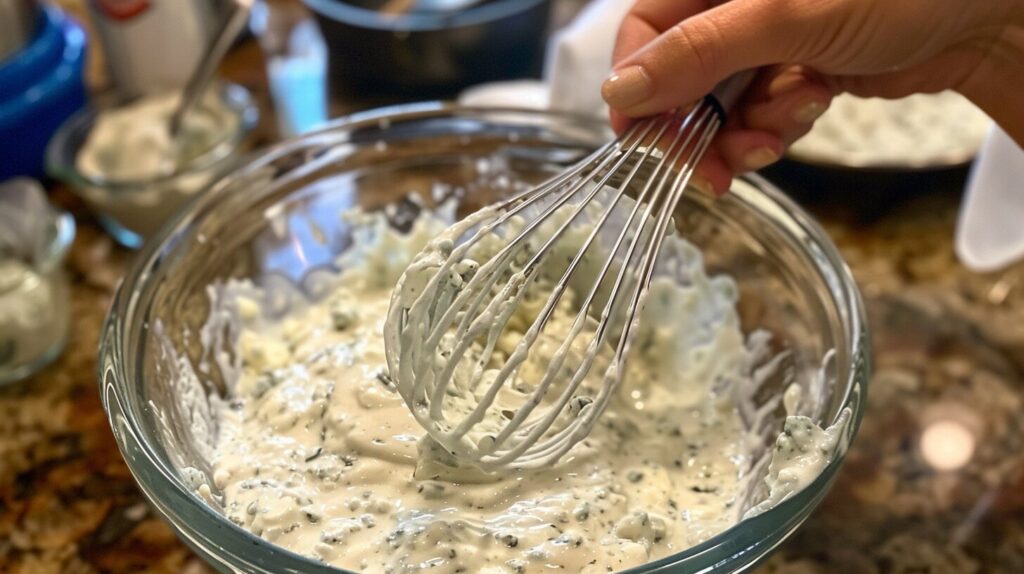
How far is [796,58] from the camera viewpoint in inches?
29.3

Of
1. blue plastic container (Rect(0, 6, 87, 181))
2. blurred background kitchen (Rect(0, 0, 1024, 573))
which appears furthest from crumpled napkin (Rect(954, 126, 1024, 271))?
blue plastic container (Rect(0, 6, 87, 181))

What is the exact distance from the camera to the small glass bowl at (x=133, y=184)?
115 cm

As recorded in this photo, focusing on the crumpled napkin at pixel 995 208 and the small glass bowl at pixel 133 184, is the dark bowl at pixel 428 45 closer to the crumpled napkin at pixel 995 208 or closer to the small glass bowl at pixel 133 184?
the small glass bowl at pixel 133 184

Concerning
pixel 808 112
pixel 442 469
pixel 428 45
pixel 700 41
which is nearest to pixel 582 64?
pixel 428 45

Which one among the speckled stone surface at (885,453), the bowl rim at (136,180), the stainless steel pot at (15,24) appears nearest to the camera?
the speckled stone surface at (885,453)

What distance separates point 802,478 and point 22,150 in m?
1.12

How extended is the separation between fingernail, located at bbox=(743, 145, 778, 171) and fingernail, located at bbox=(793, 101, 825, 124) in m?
0.04

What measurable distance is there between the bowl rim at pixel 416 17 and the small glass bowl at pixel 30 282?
461 mm

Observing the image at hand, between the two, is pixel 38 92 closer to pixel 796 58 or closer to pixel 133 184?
pixel 133 184

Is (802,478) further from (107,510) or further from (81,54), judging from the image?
(81,54)

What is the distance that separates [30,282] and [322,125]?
349 mm

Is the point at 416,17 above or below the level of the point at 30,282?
above

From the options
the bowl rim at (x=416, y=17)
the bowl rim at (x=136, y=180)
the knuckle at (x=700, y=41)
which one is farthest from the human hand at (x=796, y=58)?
the bowl rim at (x=136, y=180)

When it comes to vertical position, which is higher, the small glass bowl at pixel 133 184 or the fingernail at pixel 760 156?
the fingernail at pixel 760 156
